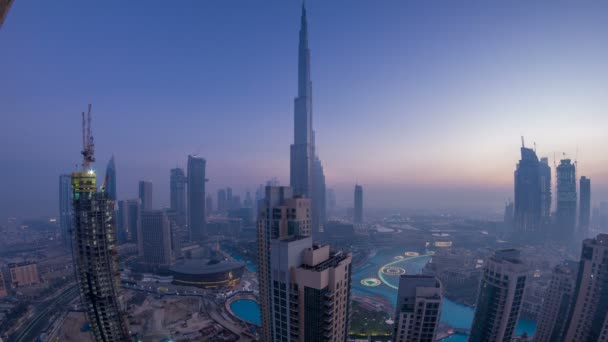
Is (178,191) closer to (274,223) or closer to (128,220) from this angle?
(128,220)

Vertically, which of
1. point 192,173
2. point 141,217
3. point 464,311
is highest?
point 192,173

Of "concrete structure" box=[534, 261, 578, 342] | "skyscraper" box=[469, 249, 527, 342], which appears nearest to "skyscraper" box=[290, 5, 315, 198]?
"concrete structure" box=[534, 261, 578, 342]

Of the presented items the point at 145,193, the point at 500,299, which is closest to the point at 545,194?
→ the point at 500,299

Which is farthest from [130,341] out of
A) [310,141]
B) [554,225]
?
[554,225]

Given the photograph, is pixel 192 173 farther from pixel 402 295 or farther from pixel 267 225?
pixel 402 295

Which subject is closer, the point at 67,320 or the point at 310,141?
the point at 67,320

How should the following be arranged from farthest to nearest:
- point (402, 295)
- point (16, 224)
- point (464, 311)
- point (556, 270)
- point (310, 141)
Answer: point (16, 224) → point (310, 141) → point (464, 311) → point (556, 270) → point (402, 295)
